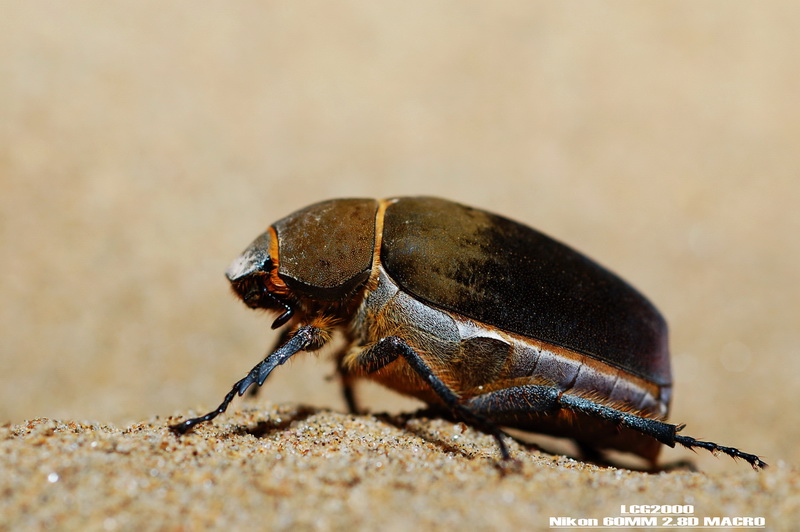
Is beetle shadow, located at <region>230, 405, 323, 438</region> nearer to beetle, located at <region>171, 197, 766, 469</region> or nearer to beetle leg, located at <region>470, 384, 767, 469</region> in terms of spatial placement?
beetle, located at <region>171, 197, 766, 469</region>

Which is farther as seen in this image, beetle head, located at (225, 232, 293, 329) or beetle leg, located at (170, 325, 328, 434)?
beetle head, located at (225, 232, 293, 329)

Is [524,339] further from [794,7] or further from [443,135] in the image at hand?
[794,7]

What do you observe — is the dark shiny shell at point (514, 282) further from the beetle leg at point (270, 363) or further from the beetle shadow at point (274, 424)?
the beetle shadow at point (274, 424)

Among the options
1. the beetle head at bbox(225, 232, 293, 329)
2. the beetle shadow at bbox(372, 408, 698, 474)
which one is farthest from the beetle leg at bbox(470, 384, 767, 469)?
the beetle head at bbox(225, 232, 293, 329)

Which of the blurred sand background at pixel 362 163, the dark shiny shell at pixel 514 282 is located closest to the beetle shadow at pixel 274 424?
the blurred sand background at pixel 362 163

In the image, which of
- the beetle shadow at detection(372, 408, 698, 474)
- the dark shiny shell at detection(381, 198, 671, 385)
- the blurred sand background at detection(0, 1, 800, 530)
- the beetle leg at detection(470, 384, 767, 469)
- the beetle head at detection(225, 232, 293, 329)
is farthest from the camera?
the blurred sand background at detection(0, 1, 800, 530)

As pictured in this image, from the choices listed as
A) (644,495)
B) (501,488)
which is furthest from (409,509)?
(644,495)
